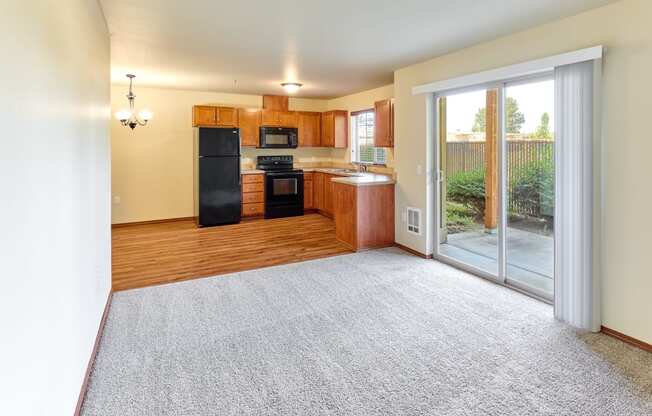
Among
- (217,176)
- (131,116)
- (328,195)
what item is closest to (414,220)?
(328,195)

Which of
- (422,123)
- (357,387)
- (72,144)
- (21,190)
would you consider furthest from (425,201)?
(21,190)

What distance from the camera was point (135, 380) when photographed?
2.31m

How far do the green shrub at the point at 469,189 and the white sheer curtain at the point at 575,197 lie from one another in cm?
113

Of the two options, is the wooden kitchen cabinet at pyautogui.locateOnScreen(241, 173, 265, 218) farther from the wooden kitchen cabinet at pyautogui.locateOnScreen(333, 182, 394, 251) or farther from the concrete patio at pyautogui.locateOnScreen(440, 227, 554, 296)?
the concrete patio at pyautogui.locateOnScreen(440, 227, 554, 296)

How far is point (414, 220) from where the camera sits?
202 inches

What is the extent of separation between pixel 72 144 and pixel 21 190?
2.93 feet

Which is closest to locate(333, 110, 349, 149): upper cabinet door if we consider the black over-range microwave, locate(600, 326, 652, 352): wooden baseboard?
the black over-range microwave

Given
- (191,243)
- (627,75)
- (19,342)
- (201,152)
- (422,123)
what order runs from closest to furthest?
(19,342)
(627,75)
(422,123)
(191,243)
(201,152)

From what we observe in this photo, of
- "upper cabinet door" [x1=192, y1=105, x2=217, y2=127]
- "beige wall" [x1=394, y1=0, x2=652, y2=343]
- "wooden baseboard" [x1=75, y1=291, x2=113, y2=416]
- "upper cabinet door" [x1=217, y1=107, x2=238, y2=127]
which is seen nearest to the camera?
"wooden baseboard" [x1=75, y1=291, x2=113, y2=416]

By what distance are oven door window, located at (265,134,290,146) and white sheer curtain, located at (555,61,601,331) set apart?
5623 mm

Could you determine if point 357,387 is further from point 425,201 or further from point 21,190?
point 425,201

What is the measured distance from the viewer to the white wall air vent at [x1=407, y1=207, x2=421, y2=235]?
5.04 m

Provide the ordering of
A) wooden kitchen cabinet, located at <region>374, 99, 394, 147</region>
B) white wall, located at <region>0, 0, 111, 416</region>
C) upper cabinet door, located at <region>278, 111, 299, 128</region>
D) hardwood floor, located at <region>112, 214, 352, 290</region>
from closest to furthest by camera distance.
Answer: white wall, located at <region>0, 0, 111, 416</region>
hardwood floor, located at <region>112, 214, 352, 290</region>
wooden kitchen cabinet, located at <region>374, 99, 394, 147</region>
upper cabinet door, located at <region>278, 111, 299, 128</region>

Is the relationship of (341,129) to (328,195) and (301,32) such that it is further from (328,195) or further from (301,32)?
(301,32)
